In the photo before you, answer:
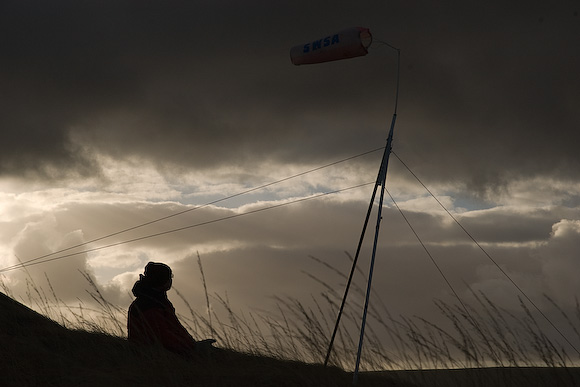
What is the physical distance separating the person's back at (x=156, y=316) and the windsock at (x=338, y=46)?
10.3 ft

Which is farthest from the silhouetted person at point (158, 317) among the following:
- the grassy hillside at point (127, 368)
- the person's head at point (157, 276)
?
the grassy hillside at point (127, 368)

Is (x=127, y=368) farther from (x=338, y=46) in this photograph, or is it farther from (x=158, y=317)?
(x=338, y=46)

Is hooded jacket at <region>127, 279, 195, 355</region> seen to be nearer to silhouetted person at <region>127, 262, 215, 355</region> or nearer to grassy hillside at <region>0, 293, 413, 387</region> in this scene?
silhouetted person at <region>127, 262, 215, 355</region>

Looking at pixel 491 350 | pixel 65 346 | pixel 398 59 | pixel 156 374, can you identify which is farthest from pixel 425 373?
pixel 65 346

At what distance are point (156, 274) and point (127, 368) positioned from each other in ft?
3.39

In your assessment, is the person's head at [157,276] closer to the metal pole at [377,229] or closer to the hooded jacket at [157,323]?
the hooded jacket at [157,323]

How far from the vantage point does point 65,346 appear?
296 inches

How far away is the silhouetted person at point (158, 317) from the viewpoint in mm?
6559

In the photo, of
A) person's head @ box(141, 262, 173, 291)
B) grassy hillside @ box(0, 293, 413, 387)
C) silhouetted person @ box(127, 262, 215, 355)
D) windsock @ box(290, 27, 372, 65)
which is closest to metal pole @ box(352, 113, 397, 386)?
grassy hillside @ box(0, 293, 413, 387)

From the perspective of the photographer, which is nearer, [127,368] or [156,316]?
[127,368]

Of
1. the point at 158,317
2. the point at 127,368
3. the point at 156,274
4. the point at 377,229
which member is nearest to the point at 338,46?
the point at 377,229

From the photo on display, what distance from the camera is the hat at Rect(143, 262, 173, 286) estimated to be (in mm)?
6629

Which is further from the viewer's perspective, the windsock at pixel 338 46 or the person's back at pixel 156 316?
the windsock at pixel 338 46

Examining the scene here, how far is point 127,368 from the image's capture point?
19.9 feet
